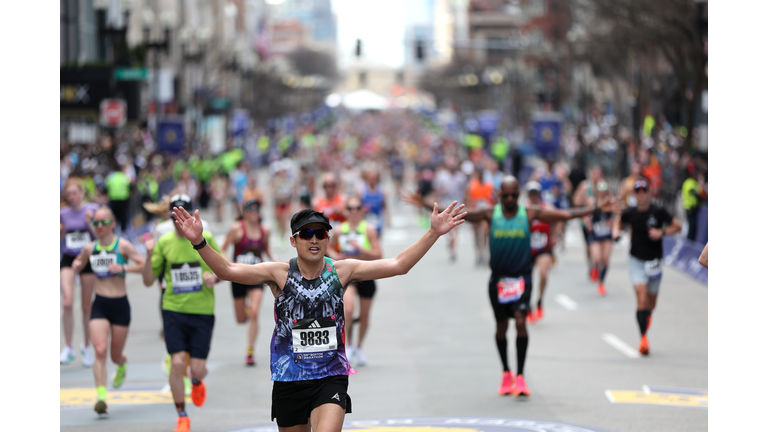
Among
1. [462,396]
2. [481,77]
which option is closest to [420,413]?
[462,396]

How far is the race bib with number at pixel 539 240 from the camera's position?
50.6 ft

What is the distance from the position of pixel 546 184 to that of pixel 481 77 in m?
90.8

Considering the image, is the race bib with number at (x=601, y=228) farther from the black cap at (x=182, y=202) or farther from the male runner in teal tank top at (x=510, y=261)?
the black cap at (x=182, y=202)

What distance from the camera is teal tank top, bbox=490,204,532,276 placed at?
1039 cm

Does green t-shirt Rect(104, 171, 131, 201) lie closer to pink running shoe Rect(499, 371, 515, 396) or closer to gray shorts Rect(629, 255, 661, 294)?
gray shorts Rect(629, 255, 661, 294)

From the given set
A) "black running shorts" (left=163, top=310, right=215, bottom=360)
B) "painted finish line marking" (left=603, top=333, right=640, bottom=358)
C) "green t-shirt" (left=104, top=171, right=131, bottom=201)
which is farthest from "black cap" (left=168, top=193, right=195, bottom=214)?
"green t-shirt" (left=104, top=171, right=131, bottom=201)

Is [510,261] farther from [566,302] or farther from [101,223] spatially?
[566,302]

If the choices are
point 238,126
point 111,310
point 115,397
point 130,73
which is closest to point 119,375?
point 115,397

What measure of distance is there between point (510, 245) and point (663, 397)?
1927mm

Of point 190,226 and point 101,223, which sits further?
point 101,223

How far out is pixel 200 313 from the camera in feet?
30.1

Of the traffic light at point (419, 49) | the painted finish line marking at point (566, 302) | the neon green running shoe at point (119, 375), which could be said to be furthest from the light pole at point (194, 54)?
the neon green running shoe at point (119, 375)

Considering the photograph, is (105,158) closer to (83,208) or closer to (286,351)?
(83,208)

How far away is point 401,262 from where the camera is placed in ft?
21.0
